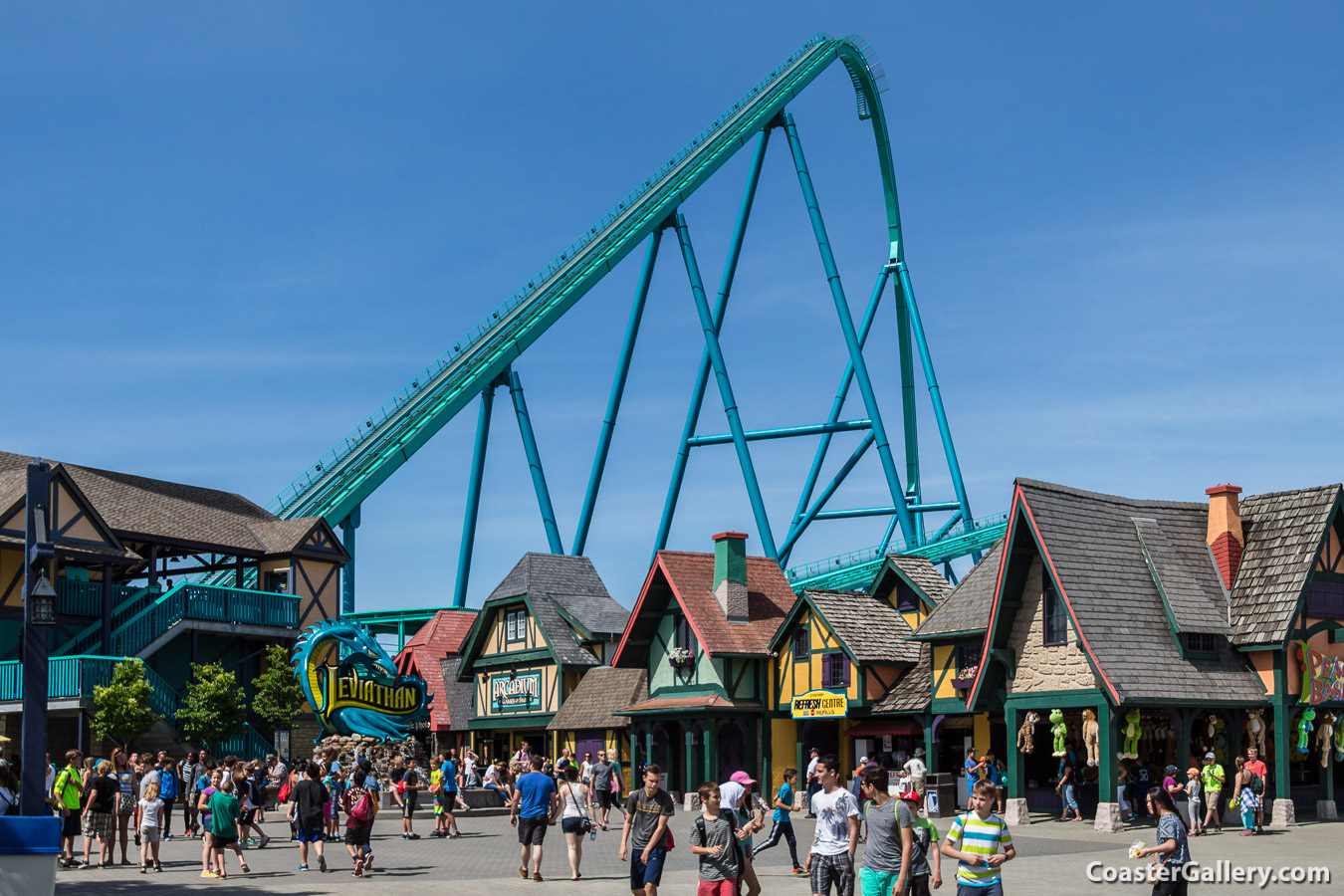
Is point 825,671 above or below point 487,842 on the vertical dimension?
above

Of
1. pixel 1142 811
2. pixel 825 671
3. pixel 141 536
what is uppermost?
pixel 141 536

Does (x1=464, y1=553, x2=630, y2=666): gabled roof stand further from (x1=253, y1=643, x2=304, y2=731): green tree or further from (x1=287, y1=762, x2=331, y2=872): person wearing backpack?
(x1=287, y1=762, x2=331, y2=872): person wearing backpack

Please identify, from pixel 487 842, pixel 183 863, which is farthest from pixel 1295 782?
pixel 183 863

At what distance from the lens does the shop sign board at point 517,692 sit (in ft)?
134

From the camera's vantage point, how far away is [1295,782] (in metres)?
27.1

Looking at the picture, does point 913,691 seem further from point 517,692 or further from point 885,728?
point 517,692

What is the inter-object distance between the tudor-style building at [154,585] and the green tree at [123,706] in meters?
0.86

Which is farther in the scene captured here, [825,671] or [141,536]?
[141,536]

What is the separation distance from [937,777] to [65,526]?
18.8 meters

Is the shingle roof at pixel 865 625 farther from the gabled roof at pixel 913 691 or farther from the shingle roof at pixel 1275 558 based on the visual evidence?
the shingle roof at pixel 1275 558

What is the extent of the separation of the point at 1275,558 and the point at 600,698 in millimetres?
17286

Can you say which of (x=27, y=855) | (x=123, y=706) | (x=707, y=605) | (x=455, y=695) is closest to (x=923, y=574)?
(x=707, y=605)

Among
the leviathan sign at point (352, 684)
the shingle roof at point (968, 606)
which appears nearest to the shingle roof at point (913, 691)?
the shingle roof at point (968, 606)

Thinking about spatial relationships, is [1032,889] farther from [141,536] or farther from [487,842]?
[141,536]
